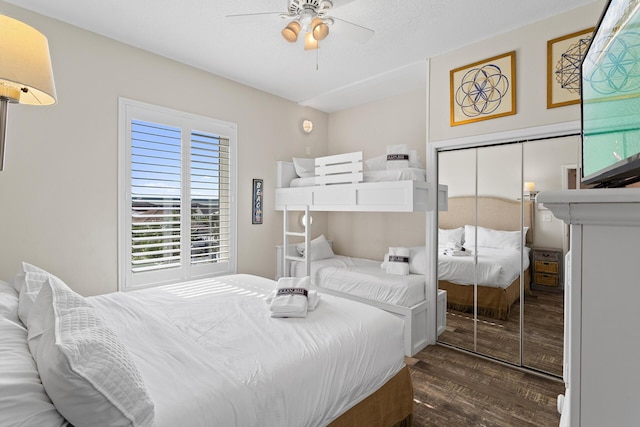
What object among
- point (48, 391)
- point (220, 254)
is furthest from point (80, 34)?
point (48, 391)

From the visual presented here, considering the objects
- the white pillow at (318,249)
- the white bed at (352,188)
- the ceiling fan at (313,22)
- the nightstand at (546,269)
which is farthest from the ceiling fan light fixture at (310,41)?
the white pillow at (318,249)

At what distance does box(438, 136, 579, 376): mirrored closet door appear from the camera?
245 cm

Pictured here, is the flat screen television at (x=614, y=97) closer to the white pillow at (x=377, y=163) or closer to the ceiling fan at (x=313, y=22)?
the ceiling fan at (x=313, y=22)

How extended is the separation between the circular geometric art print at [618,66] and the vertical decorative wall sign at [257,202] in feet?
10.8

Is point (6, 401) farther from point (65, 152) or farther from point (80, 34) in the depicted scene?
point (80, 34)

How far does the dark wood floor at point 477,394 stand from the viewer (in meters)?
2.02

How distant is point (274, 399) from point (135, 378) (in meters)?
0.52

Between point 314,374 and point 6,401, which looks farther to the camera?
point 314,374

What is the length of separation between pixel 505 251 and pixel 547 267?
32cm

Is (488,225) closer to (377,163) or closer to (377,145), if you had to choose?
(377,163)

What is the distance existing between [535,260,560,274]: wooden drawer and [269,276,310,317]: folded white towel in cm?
191

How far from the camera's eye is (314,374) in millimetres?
1381

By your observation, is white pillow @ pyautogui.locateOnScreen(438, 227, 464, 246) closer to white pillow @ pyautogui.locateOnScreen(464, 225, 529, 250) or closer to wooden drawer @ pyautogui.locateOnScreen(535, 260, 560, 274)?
white pillow @ pyautogui.locateOnScreen(464, 225, 529, 250)

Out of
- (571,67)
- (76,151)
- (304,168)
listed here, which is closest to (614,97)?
(571,67)
